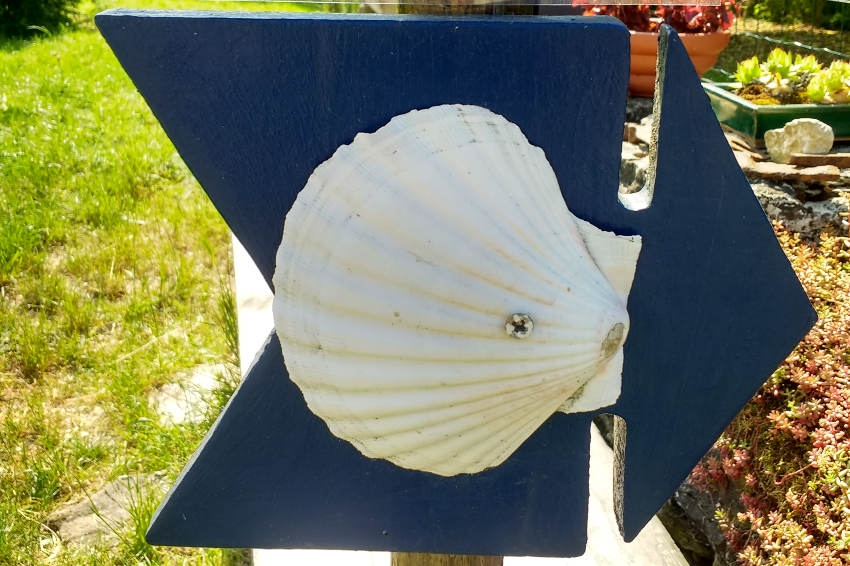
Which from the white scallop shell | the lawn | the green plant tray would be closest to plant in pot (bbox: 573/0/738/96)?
the green plant tray

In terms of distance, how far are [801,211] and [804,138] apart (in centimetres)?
24

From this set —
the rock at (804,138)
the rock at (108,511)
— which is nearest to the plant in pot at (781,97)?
the rock at (804,138)

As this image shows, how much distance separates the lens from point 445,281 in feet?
2.52

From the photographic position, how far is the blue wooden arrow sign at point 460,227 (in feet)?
2.63

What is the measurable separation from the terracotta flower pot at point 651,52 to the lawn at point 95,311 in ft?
5.14

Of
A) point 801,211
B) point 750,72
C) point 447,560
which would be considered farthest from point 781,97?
point 447,560

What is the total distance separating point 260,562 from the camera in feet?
4.99

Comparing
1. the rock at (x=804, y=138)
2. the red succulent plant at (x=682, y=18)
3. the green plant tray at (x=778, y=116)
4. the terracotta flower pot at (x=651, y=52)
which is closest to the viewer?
the rock at (x=804, y=138)

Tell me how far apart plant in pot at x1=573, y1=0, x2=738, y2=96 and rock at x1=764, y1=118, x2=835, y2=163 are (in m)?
0.79

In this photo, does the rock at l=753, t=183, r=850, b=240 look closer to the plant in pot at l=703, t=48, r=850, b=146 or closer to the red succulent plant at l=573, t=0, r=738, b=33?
the plant in pot at l=703, t=48, r=850, b=146

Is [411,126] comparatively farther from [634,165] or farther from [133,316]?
[133,316]

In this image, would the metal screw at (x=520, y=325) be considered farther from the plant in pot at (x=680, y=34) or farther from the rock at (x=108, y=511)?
the plant in pot at (x=680, y=34)

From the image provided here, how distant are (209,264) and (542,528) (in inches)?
88.3

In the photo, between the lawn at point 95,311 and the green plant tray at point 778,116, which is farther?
the green plant tray at point 778,116
